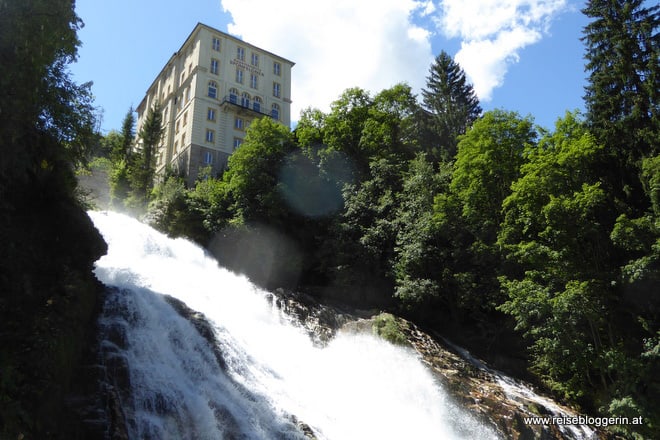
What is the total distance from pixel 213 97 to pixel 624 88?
34.6 metres

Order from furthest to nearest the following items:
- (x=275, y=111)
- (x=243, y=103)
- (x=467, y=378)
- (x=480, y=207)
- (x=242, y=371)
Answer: (x=275, y=111) < (x=243, y=103) < (x=480, y=207) < (x=467, y=378) < (x=242, y=371)

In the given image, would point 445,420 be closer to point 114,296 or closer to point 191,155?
point 114,296

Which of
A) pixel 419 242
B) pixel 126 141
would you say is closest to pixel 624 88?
pixel 419 242

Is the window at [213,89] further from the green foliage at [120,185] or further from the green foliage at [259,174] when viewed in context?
the green foliage at [259,174]

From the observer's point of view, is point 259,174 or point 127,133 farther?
point 127,133

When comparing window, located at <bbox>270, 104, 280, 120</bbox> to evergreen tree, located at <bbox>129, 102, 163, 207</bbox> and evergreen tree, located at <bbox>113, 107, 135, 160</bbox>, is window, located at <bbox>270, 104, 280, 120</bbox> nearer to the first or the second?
evergreen tree, located at <bbox>129, 102, 163, 207</bbox>

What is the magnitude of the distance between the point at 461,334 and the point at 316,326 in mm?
8237

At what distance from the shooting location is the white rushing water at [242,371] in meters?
11.5

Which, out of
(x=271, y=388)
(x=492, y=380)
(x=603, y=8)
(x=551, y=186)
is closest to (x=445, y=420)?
(x=492, y=380)

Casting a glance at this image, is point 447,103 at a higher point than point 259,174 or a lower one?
higher

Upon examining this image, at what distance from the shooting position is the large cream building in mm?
43188

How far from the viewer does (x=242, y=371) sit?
14.6 m

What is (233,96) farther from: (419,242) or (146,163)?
(419,242)

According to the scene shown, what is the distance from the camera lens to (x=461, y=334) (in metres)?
24.0
